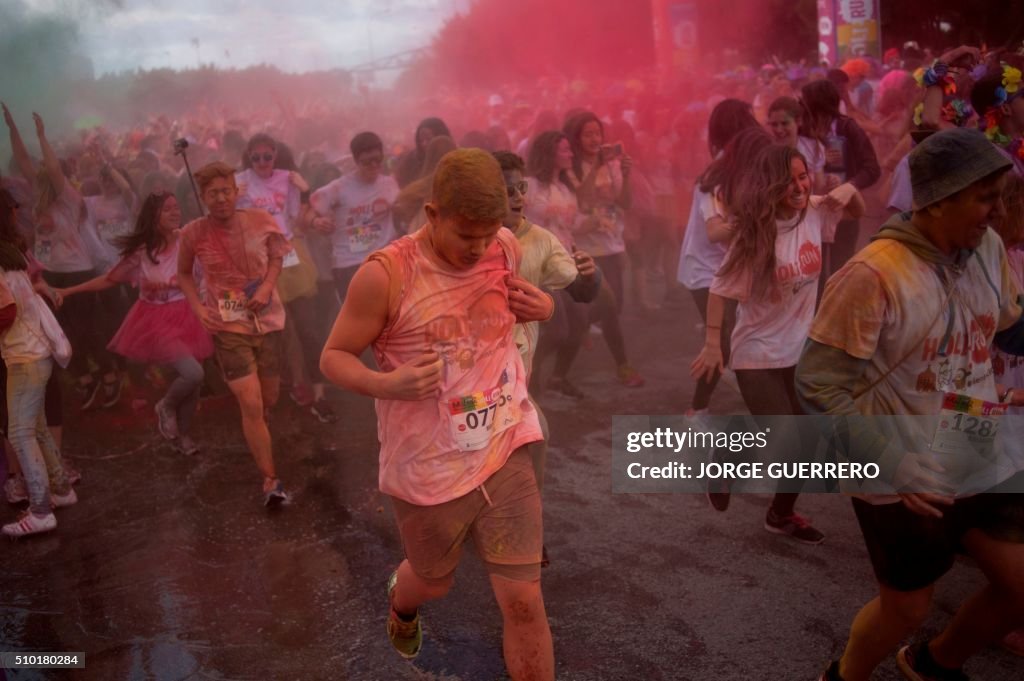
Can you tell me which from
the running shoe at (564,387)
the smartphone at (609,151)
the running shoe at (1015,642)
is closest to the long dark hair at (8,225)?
the running shoe at (564,387)

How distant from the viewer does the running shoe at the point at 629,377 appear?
723 centimetres

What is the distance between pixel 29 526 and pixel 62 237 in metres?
3.26

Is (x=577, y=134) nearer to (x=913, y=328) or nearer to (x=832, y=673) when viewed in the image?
(x=913, y=328)

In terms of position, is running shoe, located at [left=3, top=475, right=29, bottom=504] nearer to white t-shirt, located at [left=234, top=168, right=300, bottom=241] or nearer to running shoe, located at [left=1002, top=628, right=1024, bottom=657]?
white t-shirt, located at [left=234, top=168, right=300, bottom=241]

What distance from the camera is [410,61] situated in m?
20.1

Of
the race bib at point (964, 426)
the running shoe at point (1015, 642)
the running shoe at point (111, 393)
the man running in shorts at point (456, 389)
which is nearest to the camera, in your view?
the race bib at point (964, 426)

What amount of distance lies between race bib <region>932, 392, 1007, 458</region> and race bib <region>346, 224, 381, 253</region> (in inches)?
216

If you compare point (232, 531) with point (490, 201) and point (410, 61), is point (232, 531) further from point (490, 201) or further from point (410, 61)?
point (410, 61)

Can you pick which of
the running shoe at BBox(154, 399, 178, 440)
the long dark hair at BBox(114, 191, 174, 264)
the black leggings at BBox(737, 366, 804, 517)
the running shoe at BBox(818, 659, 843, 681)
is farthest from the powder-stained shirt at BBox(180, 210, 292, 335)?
the running shoe at BBox(818, 659, 843, 681)

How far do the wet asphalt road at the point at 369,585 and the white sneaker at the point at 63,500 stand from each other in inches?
Result: 3.9

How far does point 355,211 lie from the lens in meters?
7.58

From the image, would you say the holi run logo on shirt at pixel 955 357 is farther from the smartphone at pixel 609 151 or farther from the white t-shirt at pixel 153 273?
the white t-shirt at pixel 153 273

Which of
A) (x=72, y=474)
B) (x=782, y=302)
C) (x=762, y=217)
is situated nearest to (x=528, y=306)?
(x=762, y=217)

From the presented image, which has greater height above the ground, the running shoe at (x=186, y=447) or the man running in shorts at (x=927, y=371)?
the man running in shorts at (x=927, y=371)
